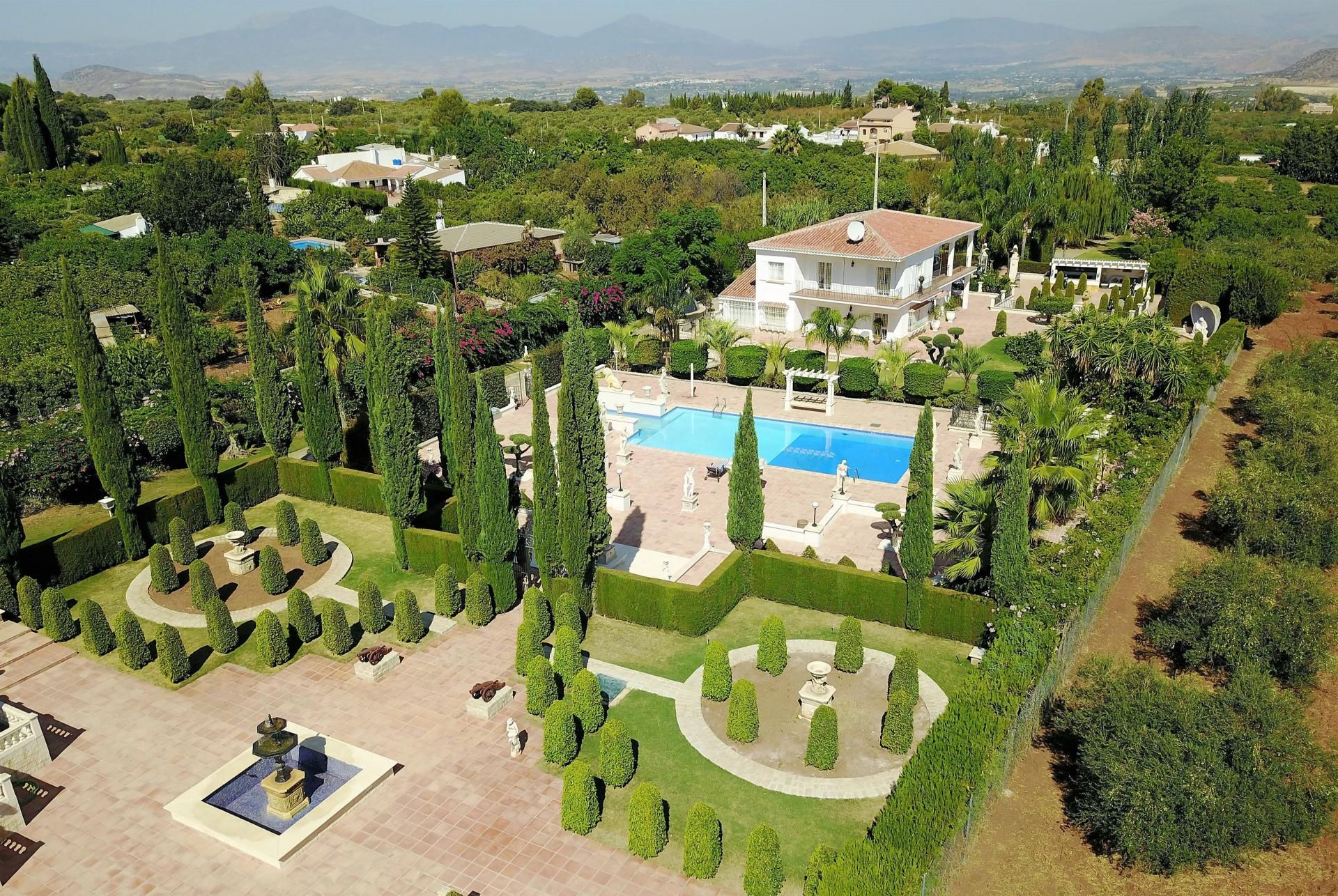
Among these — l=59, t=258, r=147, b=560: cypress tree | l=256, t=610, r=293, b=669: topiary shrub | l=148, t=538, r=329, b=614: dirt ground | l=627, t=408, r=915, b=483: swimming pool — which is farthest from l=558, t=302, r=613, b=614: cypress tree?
l=59, t=258, r=147, b=560: cypress tree

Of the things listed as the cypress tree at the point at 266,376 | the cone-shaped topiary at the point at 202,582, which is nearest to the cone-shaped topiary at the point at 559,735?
the cone-shaped topiary at the point at 202,582

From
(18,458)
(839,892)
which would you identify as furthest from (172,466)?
(839,892)

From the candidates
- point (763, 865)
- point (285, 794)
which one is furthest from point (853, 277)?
point (285, 794)

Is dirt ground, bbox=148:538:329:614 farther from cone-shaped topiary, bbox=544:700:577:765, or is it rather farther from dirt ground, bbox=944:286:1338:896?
dirt ground, bbox=944:286:1338:896

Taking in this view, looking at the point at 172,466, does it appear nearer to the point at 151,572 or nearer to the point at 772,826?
the point at 151,572

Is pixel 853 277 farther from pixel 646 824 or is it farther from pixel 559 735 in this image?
pixel 646 824
